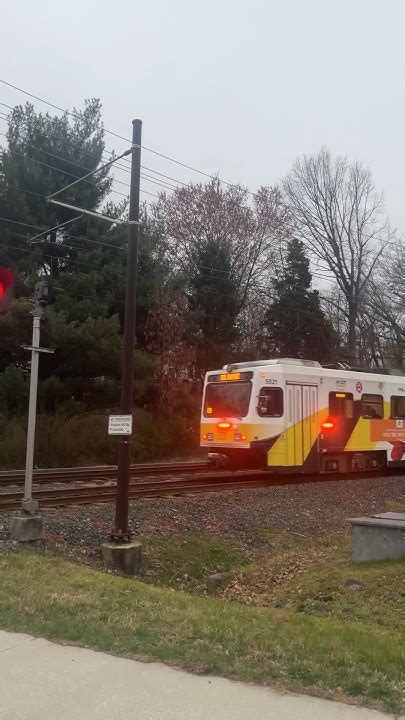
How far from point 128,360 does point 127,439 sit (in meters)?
1.17

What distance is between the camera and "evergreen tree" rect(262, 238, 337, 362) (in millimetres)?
40500

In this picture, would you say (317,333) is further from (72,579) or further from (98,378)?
(72,579)

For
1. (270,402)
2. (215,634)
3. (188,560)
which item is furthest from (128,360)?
(270,402)

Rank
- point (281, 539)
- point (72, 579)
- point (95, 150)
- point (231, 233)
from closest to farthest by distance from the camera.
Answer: point (72, 579) → point (281, 539) → point (95, 150) → point (231, 233)

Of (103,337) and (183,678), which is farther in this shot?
(103,337)

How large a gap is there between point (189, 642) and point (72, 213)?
79.7 ft

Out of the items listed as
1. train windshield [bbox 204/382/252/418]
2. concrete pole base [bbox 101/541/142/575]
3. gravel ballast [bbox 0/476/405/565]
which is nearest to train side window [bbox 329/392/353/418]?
gravel ballast [bbox 0/476/405/565]

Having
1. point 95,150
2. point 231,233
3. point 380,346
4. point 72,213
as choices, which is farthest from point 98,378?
point 380,346

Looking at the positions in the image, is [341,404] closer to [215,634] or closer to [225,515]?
[225,515]

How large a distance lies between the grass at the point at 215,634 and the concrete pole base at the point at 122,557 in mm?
2087

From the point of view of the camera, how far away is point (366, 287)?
42375mm

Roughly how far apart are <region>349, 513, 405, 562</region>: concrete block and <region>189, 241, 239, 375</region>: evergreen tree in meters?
24.7

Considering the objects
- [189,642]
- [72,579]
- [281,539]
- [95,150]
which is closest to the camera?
[189,642]

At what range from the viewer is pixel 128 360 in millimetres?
10641
